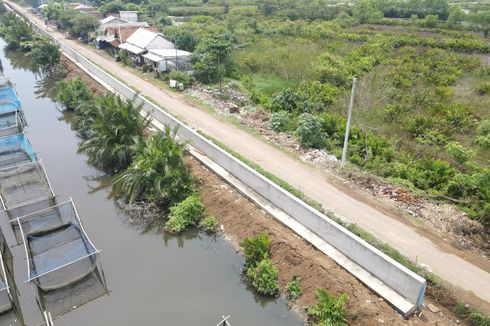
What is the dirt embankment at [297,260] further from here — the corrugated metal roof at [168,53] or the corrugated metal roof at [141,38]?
the corrugated metal roof at [141,38]

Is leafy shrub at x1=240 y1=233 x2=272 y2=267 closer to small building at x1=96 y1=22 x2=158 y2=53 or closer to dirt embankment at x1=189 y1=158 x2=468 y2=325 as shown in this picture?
dirt embankment at x1=189 y1=158 x2=468 y2=325

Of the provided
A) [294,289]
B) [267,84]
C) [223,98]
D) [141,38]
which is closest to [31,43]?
[141,38]

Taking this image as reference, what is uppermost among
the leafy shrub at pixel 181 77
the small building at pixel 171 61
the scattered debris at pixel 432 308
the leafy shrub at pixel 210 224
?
the small building at pixel 171 61

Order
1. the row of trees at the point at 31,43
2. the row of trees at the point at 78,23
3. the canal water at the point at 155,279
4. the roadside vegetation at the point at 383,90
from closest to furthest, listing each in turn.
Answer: the canal water at the point at 155,279 → the roadside vegetation at the point at 383,90 → the row of trees at the point at 31,43 → the row of trees at the point at 78,23

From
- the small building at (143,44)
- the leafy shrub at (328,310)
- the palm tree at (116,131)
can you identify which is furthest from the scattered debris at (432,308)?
the small building at (143,44)

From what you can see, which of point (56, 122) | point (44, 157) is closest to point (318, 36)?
point (56, 122)

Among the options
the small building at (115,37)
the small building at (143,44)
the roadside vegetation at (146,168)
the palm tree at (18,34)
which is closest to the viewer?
the roadside vegetation at (146,168)

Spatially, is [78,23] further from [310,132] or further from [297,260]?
[297,260]

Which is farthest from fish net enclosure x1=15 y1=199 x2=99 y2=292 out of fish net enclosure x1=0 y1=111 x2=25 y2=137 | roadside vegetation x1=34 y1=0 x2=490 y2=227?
roadside vegetation x1=34 y1=0 x2=490 y2=227
